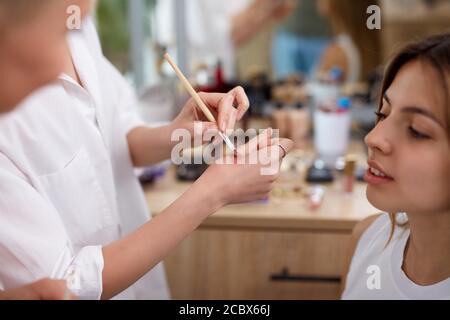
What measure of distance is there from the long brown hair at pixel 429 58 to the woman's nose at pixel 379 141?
0.07 m

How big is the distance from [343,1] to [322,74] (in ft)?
1.53

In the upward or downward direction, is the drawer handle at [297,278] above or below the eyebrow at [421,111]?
below

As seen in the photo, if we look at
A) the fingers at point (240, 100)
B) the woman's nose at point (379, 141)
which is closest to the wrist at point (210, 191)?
the fingers at point (240, 100)

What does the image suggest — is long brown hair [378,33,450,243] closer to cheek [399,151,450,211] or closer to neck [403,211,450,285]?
cheek [399,151,450,211]

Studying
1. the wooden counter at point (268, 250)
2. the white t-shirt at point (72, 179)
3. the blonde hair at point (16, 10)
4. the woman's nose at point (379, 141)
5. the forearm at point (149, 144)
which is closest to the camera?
the blonde hair at point (16, 10)

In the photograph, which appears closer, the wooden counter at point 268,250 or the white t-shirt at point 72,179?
the white t-shirt at point 72,179

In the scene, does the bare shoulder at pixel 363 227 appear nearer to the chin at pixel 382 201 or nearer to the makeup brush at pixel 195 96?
the chin at pixel 382 201

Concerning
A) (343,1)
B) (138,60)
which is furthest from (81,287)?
(343,1)

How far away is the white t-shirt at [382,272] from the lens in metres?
0.77

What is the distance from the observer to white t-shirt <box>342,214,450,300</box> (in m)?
0.77

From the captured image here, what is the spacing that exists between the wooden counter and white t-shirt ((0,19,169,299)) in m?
0.21

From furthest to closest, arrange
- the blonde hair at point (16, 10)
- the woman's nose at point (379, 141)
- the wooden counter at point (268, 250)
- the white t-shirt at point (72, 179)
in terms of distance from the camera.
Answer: the wooden counter at point (268, 250) → the woman's nose at point (379, 141) → the white t-shirt at point (72, 179) → the blonde hair at point (16, 10)

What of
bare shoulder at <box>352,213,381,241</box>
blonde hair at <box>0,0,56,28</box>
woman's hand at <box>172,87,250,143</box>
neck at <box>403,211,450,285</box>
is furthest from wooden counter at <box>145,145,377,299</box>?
blonde hair at <box>0,0,56,28</box>
